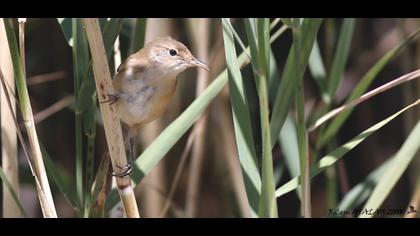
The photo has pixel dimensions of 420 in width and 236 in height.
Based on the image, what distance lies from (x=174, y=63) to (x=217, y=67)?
60 cm

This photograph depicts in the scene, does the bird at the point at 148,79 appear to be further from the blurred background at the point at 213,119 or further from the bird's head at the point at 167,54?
the blurred background at the point at 213,119

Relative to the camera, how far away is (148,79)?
1.74m

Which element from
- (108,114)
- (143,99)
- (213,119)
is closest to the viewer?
(108,114)

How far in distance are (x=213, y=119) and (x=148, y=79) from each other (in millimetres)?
768

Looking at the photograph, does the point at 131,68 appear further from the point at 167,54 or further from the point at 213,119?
the point at 213,119

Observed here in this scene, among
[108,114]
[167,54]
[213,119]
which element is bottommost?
[213,119]

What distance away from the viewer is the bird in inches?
67.0

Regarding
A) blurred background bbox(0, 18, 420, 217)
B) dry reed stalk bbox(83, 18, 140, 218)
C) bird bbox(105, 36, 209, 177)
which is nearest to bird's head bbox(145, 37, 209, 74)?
bird bbox(105, 36, 209, 177)

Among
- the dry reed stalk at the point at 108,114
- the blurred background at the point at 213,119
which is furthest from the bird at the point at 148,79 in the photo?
the dry reed stalk at the point at 108,114

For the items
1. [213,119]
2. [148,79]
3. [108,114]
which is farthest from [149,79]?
[213,119]

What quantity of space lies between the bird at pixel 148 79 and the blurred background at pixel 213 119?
18cm

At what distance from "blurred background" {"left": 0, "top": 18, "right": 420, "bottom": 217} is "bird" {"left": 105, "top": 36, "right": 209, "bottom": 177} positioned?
0.60ft

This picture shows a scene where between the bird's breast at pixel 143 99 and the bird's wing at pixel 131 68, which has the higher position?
the bird's wing at pixel 131 68

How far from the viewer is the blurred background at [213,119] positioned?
2.18m
